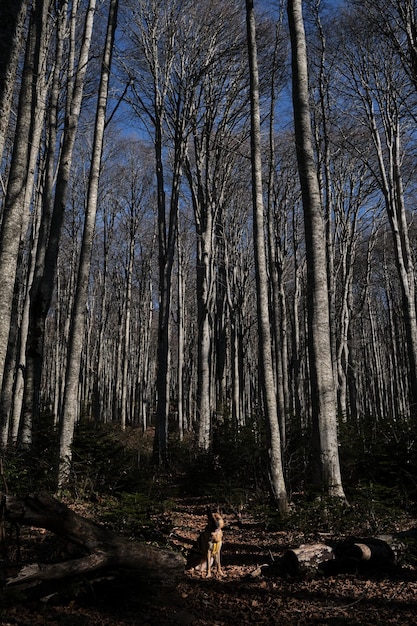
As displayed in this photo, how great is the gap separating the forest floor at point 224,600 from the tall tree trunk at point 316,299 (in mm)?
1723

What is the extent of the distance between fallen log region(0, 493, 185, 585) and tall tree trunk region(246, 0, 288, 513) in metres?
3.33

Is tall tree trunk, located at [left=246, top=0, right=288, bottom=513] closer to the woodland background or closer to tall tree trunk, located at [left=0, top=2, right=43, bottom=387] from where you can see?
Answer: the woodland background

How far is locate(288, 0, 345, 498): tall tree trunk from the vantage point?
6043mm

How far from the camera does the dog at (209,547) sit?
4160 millimetres

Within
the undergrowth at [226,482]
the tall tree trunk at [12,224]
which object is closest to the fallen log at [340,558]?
the undergrowth at [226,482]

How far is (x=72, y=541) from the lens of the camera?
3184 mm

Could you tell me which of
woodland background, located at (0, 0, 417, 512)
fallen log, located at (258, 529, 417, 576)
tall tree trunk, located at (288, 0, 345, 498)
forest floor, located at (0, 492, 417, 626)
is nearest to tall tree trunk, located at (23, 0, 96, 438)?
woodland background, located at (0, 0, 417, 512)

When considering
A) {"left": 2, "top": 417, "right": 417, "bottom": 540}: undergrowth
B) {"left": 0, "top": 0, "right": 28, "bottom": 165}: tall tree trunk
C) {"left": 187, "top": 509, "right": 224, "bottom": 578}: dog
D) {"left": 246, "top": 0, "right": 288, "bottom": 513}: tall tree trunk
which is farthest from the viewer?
{"left": 246, "top": 0, "right": 288, "bottom": 513}: tall tree trunk

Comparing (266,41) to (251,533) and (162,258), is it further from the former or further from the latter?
(251,533)

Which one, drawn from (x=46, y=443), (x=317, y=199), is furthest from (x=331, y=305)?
(x=46, y=443)

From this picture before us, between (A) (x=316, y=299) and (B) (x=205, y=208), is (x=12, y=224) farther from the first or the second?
(B) (x=205, y=208)

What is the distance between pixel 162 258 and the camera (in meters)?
11.3

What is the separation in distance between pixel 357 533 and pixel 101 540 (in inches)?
139

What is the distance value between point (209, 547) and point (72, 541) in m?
1.49
